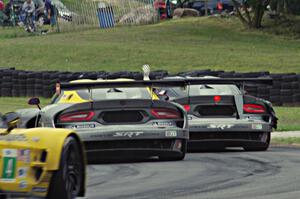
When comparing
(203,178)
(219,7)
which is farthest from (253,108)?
(219,7)

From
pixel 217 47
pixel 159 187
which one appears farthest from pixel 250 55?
pixel 159 187

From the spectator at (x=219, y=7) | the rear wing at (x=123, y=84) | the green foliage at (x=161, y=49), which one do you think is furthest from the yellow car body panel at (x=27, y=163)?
the spectator at (x=219, y=7)

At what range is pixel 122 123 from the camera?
14.4 metres

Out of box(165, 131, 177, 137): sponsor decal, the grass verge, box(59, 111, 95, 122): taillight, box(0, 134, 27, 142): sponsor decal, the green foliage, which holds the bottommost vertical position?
the green foliage

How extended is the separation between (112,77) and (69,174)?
2088 cm

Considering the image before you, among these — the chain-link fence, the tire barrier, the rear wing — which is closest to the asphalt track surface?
the rear wing

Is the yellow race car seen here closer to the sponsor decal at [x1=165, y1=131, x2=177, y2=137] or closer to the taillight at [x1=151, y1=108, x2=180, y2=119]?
the sponsor decal at [x1=165, y1=131, x2=177, y2=137]

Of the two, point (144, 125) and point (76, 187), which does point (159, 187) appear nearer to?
→ point (76, 187)


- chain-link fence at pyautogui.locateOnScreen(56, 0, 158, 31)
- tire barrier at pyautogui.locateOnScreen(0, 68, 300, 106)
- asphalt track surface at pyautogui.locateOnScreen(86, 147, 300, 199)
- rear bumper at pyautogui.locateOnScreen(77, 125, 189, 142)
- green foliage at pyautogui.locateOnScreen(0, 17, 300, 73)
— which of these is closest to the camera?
asphalt track surface at pyautogui.locateOnScreen(86, 147, 300, 199)

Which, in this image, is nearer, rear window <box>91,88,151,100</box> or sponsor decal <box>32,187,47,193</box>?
sponsor decal <box>32,187,47,193</box>

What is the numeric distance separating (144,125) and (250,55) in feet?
94.5

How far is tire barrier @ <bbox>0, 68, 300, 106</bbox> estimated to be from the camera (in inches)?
1117

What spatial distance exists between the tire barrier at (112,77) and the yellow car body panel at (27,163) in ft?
53.6

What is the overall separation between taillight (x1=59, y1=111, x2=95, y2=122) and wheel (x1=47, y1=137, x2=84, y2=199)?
4.40m
